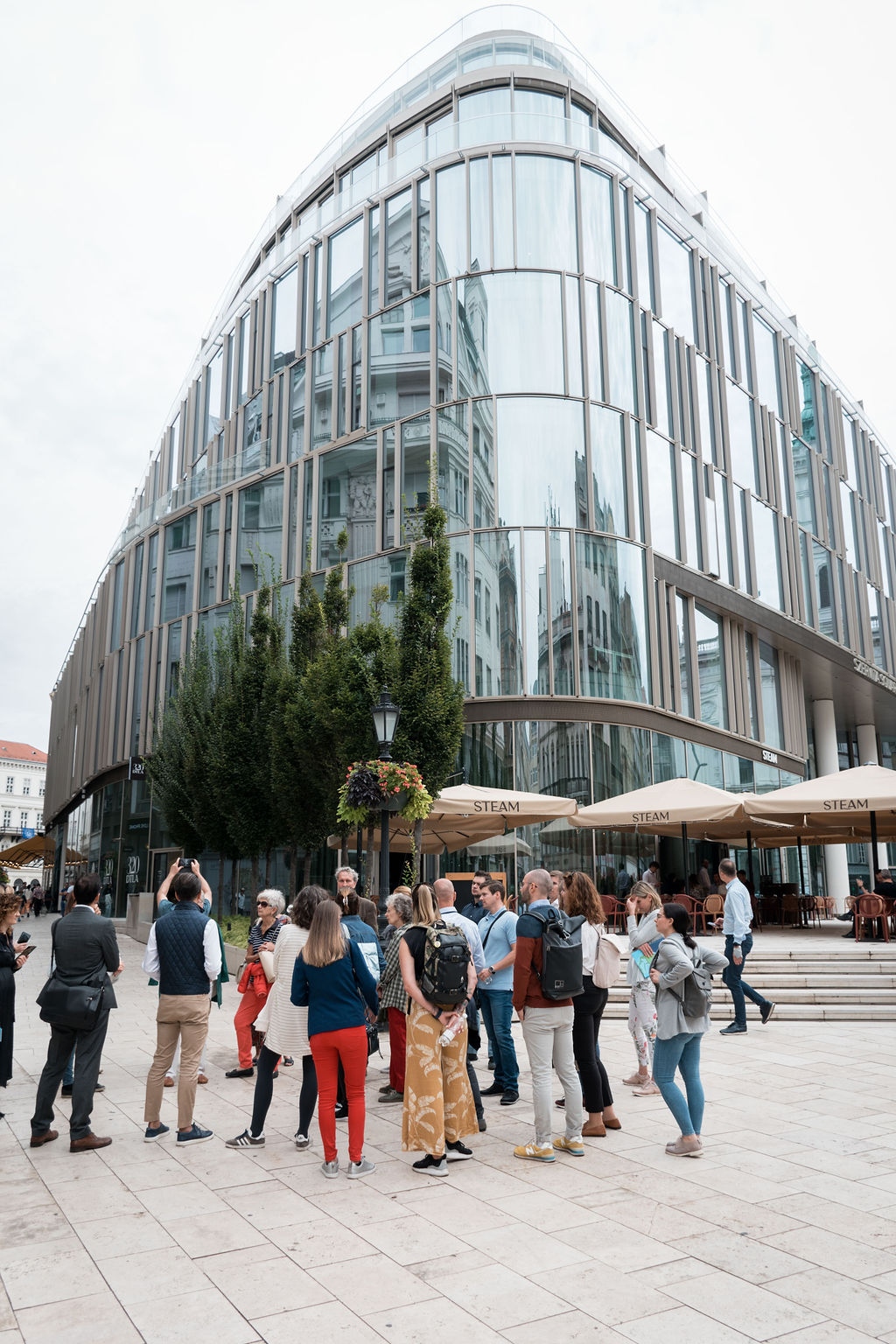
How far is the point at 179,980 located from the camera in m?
7.35

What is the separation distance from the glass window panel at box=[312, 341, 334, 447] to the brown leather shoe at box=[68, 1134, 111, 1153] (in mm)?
25003

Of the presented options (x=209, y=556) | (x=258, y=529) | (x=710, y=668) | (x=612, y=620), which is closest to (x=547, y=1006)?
(x=612, y=620)

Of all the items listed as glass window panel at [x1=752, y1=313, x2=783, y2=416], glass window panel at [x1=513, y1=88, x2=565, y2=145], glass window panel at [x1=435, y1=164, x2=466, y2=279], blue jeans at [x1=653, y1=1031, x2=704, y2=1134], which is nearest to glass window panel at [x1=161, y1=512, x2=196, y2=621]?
glass window panel at [x1=435, y1=164, x2=466, y2=279]

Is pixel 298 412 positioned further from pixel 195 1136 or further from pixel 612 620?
pixel 195 1136

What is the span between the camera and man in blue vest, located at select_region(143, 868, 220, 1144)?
7.30 meters

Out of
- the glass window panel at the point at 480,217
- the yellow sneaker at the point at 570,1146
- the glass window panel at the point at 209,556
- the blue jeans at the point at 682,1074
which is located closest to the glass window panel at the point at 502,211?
the glass window panel at the point at 480,217

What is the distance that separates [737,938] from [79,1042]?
23.9ft

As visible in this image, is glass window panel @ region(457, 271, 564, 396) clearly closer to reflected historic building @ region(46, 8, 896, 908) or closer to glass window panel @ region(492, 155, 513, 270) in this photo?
reflected historic building @ region(46, 8, 896, 908)

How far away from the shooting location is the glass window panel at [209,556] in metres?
35.0

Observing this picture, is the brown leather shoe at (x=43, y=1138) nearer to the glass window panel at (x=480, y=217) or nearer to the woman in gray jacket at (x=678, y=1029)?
the woman in gray jacket at (x=678, y=1029)

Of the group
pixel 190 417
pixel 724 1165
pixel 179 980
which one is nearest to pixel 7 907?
pixel 179 980

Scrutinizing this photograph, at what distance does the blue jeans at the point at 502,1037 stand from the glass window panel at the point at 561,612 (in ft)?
51.5

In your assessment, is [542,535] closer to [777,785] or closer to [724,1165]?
[777,785]

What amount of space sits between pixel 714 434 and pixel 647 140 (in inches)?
371
